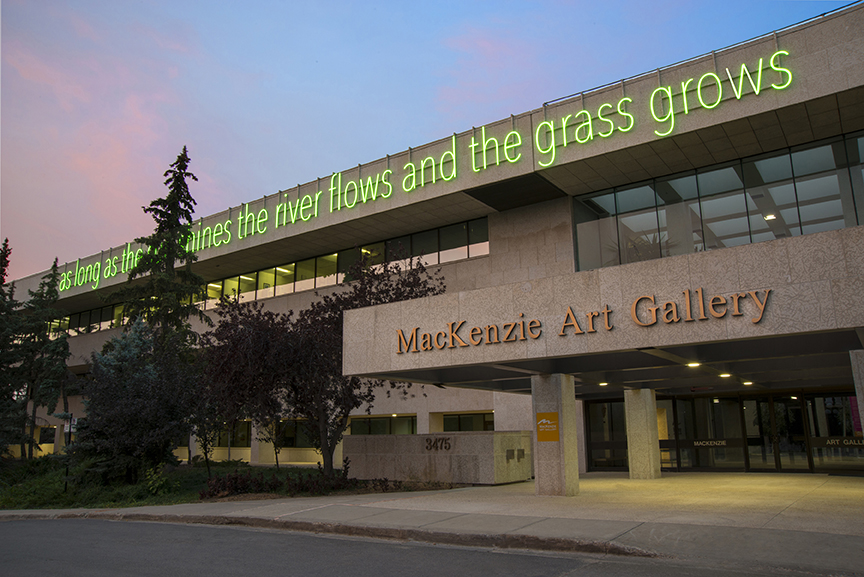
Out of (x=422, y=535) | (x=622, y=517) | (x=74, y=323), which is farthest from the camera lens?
(x=74, y=323)

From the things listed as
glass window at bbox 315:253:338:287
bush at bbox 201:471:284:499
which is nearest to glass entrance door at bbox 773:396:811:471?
bush at bbox 201:471:284:499

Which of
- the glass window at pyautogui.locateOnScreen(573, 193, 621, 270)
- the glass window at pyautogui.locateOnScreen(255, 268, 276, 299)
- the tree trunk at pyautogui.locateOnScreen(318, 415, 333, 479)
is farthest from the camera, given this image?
the glass window at pyautogui.locateOnScreen(255, 268, 276, 299)

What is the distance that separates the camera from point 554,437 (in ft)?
49.5

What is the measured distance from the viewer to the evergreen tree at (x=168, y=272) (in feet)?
96.2

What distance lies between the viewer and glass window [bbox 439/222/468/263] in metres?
27.5

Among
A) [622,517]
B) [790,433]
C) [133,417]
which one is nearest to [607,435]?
[790,433]

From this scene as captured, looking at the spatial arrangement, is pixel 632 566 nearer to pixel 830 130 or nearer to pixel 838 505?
pixel 838 505

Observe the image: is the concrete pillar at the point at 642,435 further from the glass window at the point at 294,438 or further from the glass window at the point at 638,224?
the glass window at the point at 294,438

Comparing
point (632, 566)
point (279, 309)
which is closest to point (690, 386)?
point (632, 566)

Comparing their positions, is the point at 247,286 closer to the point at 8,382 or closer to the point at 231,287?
the point at 231,287

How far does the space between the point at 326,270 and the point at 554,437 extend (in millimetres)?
19936

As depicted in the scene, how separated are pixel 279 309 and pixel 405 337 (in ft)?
64.9

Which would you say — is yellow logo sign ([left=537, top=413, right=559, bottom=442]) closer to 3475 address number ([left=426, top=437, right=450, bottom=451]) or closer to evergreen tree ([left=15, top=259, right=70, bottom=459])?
3475 address number ([left=426, top=437, right=450, bottom=451])

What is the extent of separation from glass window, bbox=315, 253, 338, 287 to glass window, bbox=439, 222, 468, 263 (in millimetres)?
6731
